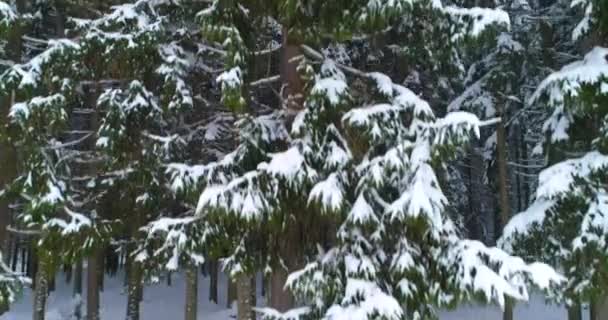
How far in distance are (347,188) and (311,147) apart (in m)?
0.60

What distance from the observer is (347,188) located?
7.23 meters

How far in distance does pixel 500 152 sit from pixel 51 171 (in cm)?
1094

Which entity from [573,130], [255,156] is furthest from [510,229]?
[255,156]

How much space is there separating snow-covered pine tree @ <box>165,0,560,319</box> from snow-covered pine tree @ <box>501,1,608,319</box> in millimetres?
3442

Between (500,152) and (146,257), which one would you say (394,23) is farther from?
(500,152)

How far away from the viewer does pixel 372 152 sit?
7344 millimetres

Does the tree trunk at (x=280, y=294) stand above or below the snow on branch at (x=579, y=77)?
below

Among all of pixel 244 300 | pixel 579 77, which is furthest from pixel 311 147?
pixel 244 300

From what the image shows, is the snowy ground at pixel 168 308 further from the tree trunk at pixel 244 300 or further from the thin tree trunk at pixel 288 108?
the thin tree trunk at pixel 288 108

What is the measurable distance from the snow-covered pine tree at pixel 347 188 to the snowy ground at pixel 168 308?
1249 centimetres

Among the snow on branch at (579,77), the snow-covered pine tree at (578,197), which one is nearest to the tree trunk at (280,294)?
the snow-covered pine tree at (578,197)

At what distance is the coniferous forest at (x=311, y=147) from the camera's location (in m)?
6.87

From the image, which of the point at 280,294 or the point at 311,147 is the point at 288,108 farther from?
the point at 280,294

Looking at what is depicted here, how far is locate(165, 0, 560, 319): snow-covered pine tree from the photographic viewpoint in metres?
6.58
